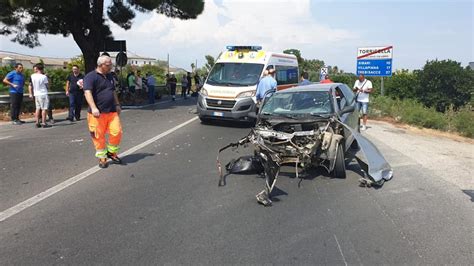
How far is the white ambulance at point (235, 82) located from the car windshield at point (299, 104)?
344 cm

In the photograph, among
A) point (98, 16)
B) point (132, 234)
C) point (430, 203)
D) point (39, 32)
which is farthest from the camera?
point (39, 32)

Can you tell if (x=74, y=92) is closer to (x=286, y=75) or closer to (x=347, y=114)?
(x=286, y=75)

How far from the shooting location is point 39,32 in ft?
72.9

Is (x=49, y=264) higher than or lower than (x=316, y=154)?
lower

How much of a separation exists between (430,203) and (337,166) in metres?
1.47

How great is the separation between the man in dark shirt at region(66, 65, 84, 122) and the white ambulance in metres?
3.80

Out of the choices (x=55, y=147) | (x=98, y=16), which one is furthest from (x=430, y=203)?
(x=98, y=16)

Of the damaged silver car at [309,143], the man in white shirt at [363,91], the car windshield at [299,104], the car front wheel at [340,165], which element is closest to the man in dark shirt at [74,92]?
the car windshield at [299,104]

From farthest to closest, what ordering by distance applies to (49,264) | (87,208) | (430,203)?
(430,203)
(87,208)
(49,264)

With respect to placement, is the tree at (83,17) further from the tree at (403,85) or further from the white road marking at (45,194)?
the tree at (403,85)

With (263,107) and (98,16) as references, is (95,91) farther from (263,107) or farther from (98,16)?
(98,16)

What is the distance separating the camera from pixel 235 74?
12.9m

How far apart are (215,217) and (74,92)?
381 inches

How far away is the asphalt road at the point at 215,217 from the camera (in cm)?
373
